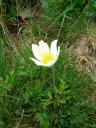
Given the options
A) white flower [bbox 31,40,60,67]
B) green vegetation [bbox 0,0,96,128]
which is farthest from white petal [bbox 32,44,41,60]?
green vegetation [bbox 0,0,96,128]

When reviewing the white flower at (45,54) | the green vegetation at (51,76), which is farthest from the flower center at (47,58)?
Answer: the green vegetation at (51,76)

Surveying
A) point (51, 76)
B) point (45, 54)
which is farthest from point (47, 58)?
point (51, 76)

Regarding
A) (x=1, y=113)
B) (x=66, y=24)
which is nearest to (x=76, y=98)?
(x=1, y=113)

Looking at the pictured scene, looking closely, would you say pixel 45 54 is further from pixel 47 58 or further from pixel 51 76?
pixel 51 76

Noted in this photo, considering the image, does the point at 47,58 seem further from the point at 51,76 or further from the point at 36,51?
the point at 51,76

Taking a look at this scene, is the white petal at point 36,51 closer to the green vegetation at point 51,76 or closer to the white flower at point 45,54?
the white flower at point 45,54

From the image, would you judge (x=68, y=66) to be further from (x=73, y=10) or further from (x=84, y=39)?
(x=73, y=10)

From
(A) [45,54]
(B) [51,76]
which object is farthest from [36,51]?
(B) [51,76]

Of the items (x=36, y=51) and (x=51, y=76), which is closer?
(x=36, y=51)
